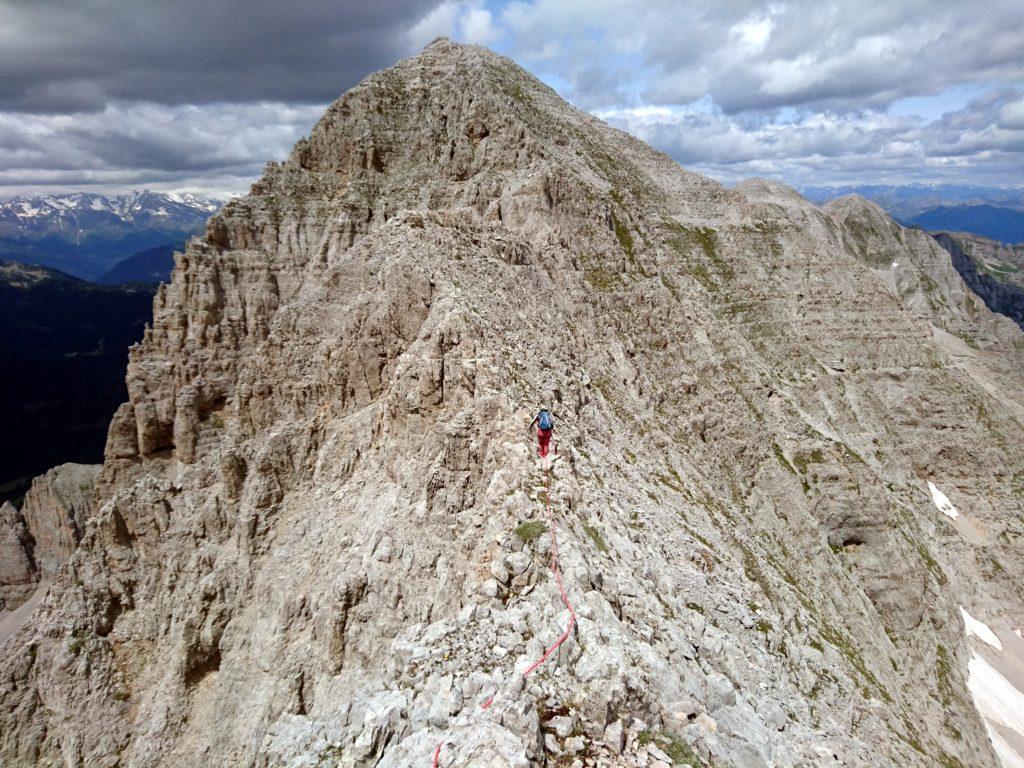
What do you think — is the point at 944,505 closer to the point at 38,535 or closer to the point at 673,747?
the point at 673,747

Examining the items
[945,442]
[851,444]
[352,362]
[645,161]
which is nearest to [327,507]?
[352,362]

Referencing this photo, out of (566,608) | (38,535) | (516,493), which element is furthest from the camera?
(38,535)

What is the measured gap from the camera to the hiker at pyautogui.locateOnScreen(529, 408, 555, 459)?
22.3m

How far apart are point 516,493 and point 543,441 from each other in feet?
10.5

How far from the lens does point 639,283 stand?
170 ft

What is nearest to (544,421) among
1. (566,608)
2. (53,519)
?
(566,608)

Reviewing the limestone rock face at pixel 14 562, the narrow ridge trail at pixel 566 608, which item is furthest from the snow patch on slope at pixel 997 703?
the limestone rock face at pixel 14 562

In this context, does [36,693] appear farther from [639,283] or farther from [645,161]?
[645,161]

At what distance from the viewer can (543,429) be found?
22562 millimetres

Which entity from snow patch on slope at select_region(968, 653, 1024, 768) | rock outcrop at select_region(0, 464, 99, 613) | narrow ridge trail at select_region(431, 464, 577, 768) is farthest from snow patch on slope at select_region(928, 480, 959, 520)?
rock outcrop at select_region(0, 464, 99, 613)

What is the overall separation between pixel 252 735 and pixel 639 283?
143 ft

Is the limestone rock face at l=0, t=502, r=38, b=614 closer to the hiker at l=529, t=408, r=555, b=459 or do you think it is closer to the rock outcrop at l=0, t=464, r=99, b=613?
the rock outcrop at l=0, t=464, r=99, b=613

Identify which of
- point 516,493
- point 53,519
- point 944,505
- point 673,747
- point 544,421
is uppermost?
point 544,421

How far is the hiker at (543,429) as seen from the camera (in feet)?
73.3
